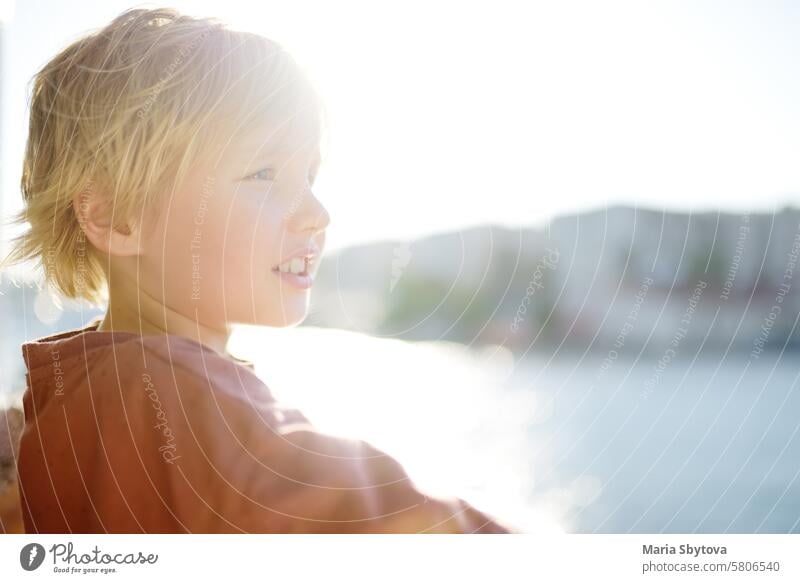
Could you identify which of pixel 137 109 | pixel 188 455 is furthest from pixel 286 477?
pixel 137 109

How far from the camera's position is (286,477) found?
488 millimetres

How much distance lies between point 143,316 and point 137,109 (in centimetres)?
17

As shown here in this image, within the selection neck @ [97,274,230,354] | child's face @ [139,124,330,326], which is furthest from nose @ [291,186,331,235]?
neck @ [97,274,230,354]

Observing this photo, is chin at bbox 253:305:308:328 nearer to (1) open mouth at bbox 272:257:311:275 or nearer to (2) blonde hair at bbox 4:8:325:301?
(1) open mouth at bbox 272:257:311:275

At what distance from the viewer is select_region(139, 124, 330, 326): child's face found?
637 mm

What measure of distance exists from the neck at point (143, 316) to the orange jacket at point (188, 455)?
43 millimetres

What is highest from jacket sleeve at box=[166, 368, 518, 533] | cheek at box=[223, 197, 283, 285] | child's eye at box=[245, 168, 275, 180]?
child's eye at box=[245, 168, 275, 180]

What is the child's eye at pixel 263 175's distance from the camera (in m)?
0.65

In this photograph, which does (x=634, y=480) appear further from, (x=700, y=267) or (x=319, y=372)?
(x=319, y=372)

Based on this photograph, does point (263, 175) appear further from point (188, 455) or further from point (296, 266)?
point (188, 455)

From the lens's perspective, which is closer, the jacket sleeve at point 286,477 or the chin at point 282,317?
the jacket sleeve at point 286,477

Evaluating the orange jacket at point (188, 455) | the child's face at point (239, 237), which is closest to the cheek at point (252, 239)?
the child's face at point (239, 237)

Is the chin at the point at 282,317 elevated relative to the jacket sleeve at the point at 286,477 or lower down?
elevated

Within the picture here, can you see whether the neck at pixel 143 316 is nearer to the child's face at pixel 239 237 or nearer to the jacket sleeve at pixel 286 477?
the child's face at pixel 239 237
